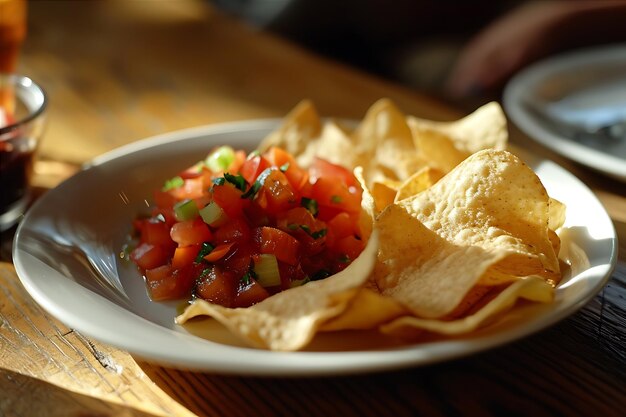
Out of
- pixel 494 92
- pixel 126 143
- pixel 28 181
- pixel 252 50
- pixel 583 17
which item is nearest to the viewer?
pixel 28 181

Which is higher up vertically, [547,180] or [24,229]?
[547,180]

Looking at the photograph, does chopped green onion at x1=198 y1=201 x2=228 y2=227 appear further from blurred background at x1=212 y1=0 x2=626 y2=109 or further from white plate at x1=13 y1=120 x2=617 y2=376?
blurred background at x1=212 y1=0 x2=626 y2=109

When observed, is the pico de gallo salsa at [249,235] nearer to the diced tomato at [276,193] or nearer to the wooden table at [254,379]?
the diced tomato at [276,193]

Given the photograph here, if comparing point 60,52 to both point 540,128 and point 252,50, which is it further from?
point 540,128

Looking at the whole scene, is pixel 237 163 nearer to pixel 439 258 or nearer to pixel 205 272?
pixel 205 272

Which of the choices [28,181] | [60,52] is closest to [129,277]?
[28,181]
